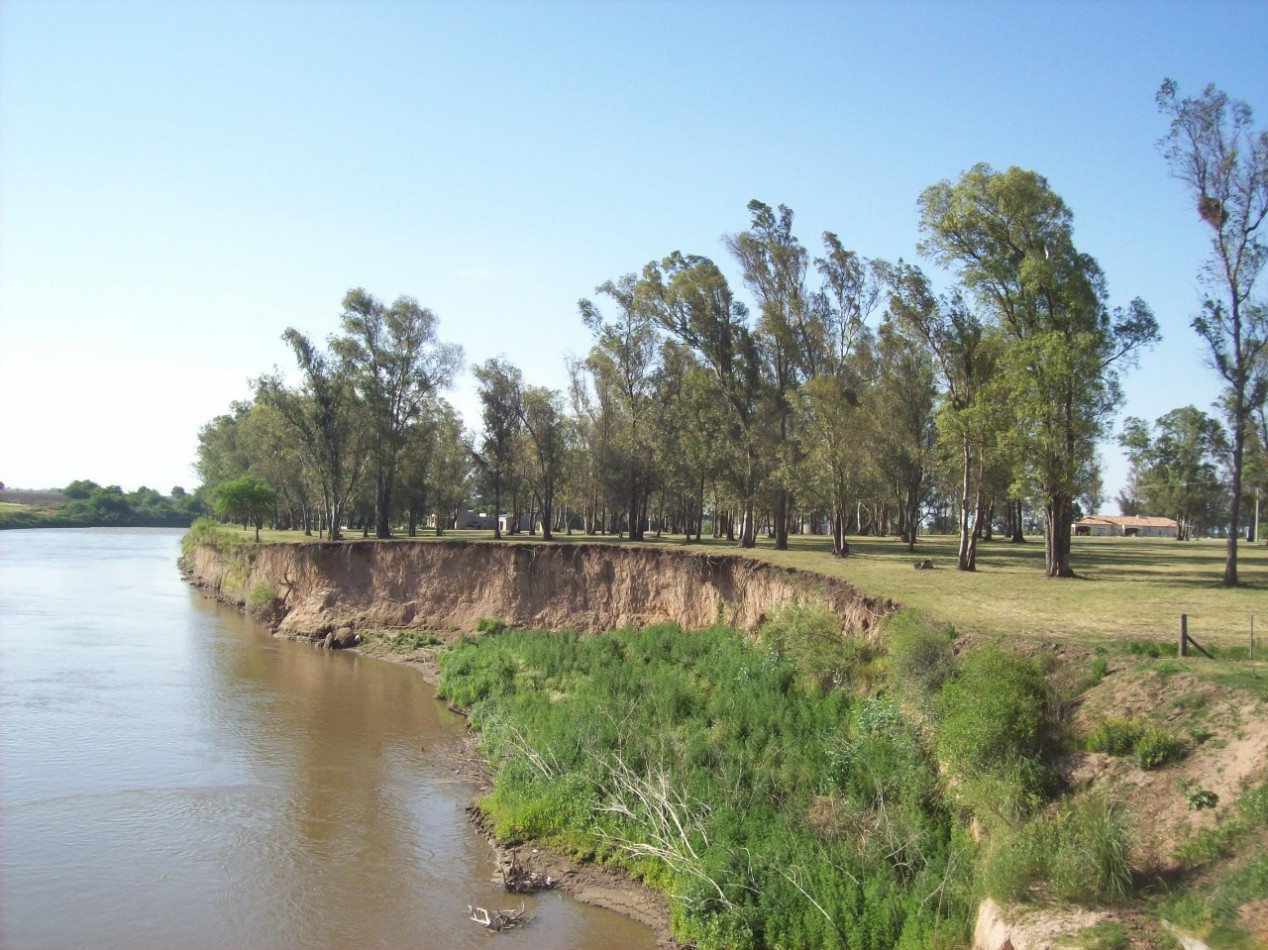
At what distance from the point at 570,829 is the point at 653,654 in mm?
12695

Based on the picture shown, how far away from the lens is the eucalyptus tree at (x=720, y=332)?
145ft

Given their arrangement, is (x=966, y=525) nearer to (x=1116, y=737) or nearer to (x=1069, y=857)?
(x=1116, y=737)

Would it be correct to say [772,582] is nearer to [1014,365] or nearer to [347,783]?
[1014,365]

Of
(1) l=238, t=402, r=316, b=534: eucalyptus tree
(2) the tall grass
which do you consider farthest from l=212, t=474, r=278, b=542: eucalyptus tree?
(2) the tall grass

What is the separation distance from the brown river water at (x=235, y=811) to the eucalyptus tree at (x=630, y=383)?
2155 cm

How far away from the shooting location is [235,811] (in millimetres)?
19922

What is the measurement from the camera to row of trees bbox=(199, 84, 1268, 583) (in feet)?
96.1

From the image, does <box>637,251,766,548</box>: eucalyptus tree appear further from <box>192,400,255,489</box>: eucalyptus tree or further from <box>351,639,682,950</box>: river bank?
<box>192,400,255,489</box>: eucalyptus tree

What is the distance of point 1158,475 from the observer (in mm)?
68750

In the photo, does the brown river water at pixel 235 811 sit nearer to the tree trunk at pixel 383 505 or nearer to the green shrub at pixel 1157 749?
the green shrub at pixel 1157 749

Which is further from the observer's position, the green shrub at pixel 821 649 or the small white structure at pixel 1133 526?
the small white structure at pixel 1133 526

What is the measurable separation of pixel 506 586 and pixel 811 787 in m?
27.0

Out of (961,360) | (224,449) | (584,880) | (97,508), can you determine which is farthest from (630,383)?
(97,508)

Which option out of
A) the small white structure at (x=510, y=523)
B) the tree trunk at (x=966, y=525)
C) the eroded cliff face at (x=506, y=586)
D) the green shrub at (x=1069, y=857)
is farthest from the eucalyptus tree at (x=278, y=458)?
the green shrub at (x=1069, y=857)
